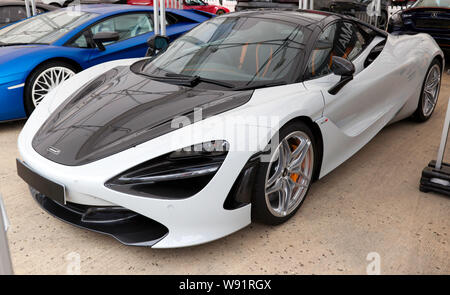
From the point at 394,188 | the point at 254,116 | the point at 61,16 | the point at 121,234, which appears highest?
the point at 61,16

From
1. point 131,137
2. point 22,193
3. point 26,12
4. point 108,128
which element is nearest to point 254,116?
point 131,137

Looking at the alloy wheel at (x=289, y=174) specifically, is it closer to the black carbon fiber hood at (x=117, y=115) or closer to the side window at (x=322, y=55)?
the black carbon fiber hood at (x=117, y=115)

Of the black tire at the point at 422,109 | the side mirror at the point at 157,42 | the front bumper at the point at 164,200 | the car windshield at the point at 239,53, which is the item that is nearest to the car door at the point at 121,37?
the side mirror at the point at 157,42

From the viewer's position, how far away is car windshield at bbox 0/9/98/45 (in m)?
4.49

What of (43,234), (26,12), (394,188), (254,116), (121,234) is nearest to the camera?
(121,234)

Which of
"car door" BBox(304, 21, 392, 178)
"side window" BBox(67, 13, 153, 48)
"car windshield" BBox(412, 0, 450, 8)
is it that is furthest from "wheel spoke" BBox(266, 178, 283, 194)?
"car windshield" BBox(412, 0, 450, 8)

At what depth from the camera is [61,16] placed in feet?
15.8

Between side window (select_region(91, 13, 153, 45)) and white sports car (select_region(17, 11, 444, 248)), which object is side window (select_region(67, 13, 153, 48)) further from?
white sports car (select_region(17, 11, 444, 248))

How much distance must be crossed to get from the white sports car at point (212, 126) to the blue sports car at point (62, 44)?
40.0 inches

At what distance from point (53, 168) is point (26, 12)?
19.0 ft

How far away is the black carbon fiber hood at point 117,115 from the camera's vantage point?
2145mm

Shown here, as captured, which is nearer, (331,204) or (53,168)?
(53,168)

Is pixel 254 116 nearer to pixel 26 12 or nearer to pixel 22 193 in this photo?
pixel 22 193

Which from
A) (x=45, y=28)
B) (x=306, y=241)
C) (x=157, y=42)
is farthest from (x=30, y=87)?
(x=306, y=241)
